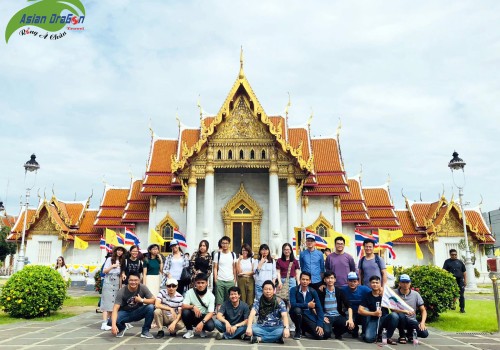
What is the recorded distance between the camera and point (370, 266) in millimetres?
7844

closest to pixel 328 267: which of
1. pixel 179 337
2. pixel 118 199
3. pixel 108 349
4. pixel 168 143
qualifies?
pixel 179 337

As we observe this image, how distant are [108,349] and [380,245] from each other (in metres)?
12.4

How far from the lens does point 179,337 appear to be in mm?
6922

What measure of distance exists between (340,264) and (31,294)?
7007 millimetres

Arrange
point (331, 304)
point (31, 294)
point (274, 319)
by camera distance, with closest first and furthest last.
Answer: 1. point (274, 319)
2. point (331, 304)
3. point (31, 294)

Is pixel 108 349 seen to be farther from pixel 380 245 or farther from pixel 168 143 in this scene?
pixel 168 143

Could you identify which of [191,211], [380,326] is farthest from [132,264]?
[191,211]

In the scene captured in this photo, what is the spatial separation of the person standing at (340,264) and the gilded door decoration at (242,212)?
1097 cm

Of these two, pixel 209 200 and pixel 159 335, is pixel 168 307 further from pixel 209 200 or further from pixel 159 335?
pixel 209 200

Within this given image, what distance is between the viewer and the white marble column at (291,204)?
58.5 feet

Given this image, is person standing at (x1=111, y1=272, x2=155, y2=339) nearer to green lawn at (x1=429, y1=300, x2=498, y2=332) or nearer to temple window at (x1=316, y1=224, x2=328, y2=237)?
green lawn at (x1=429, y1=300, x2=498, y2=332)

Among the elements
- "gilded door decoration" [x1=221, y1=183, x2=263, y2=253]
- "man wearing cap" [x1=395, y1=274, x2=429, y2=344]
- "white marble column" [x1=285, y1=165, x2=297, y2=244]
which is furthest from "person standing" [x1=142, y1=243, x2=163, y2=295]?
"gilded door decoration" [x1=221, y1=183, x2=263, y2=253]

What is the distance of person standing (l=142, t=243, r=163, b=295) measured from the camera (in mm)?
8333

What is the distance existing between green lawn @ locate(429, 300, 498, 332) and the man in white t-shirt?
15.1ft
